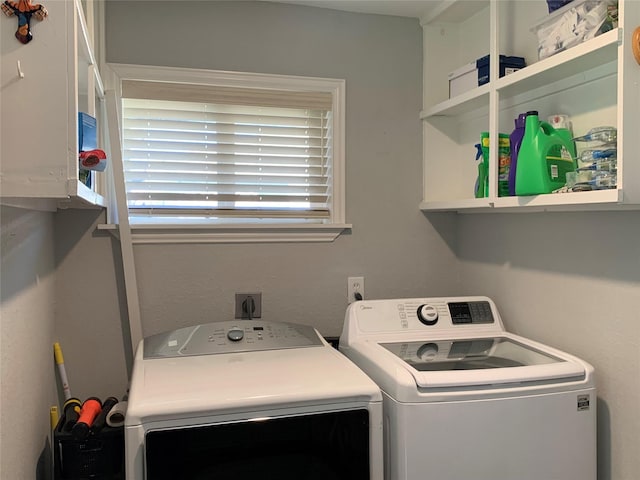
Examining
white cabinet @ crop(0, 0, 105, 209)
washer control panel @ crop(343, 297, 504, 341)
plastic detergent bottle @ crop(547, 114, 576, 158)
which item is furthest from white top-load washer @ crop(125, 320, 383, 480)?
plastic detergent bottle @ crop(547, 114, 576, 158)

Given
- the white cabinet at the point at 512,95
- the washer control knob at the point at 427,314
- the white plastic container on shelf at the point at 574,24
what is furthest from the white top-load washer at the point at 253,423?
the white plastic container on shelf at the point at 574,24

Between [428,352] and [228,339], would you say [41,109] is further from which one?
[428,352]

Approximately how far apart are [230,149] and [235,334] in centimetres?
79

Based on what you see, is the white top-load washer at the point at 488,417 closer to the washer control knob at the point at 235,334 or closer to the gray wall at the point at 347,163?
the washer control knob at the point at 235,334

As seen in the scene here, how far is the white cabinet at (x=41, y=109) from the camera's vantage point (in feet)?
3.24

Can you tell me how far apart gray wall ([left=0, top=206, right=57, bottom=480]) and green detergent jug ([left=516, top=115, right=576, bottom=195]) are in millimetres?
1391

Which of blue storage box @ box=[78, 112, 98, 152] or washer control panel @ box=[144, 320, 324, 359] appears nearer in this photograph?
blue storage box @ box=[78, 112, 98, 152]

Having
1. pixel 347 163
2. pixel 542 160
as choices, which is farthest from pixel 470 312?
pixel 347 163

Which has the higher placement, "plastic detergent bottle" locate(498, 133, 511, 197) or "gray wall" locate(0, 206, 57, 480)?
"plastic detergent bottle" locate(498, 133, 511, 197)

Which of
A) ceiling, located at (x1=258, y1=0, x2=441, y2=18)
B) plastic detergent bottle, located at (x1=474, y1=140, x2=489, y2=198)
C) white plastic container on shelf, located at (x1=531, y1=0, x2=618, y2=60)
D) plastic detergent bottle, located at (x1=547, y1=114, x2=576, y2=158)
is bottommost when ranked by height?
plastic detergent bottle, located at (x1=474, y1=140, x2=489, y2=198)

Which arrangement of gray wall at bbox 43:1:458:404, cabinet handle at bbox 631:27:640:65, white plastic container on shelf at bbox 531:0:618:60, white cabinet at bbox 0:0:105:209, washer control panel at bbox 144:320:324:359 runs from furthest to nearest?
gray wall at bbox 43:1:458:404
washer control panel at bbox 144:320:324:359
white plastic container on shelf at bbox 531:0:618:60
cabinet handle at bbox 631:27:640:65
white cabinet at bbox 0:0:105:209

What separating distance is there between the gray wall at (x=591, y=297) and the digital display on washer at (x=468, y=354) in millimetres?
146

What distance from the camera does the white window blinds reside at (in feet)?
6.92

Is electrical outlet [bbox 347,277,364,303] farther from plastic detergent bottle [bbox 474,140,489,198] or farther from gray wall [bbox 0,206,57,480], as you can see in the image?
gray wall [bbox 0,206,57,480]
